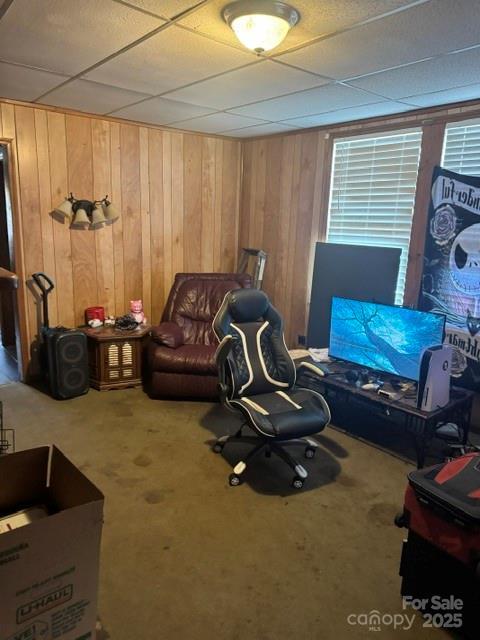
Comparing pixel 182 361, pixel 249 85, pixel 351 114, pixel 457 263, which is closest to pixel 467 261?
pixel 457 263

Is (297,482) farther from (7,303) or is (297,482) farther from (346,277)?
(7,303)

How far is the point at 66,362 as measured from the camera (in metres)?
3.92

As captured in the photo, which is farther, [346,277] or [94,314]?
[94,314]

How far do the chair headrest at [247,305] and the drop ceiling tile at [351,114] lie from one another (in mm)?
1694

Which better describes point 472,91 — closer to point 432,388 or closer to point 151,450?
point 432,388

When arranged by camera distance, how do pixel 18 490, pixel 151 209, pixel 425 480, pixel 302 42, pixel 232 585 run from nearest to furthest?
pixel 18 490 < pixel 425 480 < pixel 232 585 < pixel 302 42 < pixel 151 209

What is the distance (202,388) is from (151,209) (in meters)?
1.97

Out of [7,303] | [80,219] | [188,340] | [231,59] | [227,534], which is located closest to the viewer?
[227,534]

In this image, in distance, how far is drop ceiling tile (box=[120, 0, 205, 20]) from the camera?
1915mm

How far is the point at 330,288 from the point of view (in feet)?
13.6

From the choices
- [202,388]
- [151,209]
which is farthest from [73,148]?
[202,388]

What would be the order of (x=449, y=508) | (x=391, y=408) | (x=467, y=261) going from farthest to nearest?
1. (x=467, y=261)
2. (x=391, y=408)
3. (x=449, y=508)

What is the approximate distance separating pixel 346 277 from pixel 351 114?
134cm

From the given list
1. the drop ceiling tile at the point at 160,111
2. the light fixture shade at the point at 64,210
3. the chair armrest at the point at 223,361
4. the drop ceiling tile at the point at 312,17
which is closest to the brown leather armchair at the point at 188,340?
the chair armrest at the point at 223,361
